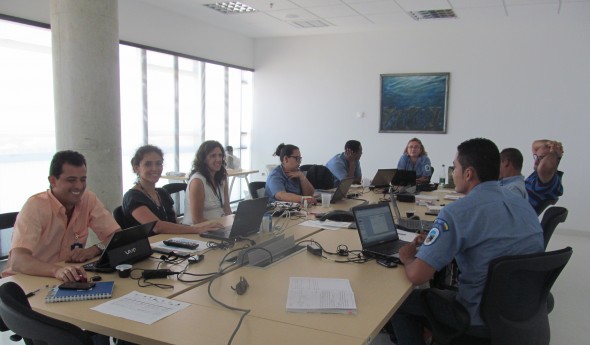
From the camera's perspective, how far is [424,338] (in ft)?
7.48

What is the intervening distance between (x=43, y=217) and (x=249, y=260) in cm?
102

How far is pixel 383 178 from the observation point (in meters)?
4.95

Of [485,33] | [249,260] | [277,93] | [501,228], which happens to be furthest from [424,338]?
[277,93]

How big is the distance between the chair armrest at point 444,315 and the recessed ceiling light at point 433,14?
4.83 meters

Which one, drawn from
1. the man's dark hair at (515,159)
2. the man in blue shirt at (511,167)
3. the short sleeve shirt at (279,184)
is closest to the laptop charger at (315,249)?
the short sleeve shirt at (279,184)

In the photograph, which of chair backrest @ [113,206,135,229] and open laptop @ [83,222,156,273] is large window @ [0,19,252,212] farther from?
open laptop @ [83,222,156,273]

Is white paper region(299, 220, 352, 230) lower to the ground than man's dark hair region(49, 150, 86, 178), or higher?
lower

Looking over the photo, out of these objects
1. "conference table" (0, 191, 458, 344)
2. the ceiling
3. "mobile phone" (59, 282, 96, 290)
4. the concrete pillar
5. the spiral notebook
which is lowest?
"conference table" (0, 191, 458, 344)

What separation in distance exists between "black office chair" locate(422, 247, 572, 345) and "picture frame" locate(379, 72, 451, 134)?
5.33m

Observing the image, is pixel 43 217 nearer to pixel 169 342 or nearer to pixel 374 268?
pixel 169 342

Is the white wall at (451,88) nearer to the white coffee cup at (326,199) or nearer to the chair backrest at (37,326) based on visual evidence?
the white coffee cup at (326,199)

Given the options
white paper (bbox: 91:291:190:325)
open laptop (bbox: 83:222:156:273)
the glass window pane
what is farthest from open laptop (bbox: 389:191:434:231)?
the glass window pane

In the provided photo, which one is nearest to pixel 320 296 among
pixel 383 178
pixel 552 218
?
pixel 552 218

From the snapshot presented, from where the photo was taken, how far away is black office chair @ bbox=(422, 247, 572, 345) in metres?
1.68
